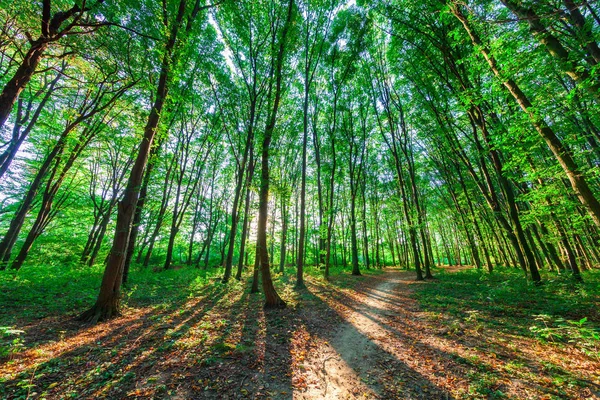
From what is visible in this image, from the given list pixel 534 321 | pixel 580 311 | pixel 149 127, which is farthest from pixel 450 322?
pixel 149 127

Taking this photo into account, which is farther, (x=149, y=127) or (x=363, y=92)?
(x=363, y=92)

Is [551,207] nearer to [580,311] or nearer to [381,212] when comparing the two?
[580,311]

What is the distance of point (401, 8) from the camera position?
34.5 ft

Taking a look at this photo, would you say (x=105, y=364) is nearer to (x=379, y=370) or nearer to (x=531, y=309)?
(x=379, y=370)

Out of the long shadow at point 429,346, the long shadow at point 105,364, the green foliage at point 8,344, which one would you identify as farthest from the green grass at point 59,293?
the long shadow at point 429,346

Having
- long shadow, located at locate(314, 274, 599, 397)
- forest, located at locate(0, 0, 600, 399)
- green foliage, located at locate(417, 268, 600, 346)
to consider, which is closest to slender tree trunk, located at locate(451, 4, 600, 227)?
forest, located at locate(0, 0, 600, 399)

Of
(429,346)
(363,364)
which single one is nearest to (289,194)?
(363,364)

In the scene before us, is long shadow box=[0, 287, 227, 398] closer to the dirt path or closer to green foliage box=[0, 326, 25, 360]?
green foliage box=[0, 326, 25, 360]

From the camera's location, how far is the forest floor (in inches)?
129

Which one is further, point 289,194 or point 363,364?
point 289,194

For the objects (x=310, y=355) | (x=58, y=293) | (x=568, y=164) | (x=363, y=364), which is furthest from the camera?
(x=58, y=293)

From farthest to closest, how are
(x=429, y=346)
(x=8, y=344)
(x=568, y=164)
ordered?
(x=568, y=164) → (x=429, y=346) → (x=8, y=344)

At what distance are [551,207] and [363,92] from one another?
1376 centimetres

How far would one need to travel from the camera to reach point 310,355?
4703 millimetres
